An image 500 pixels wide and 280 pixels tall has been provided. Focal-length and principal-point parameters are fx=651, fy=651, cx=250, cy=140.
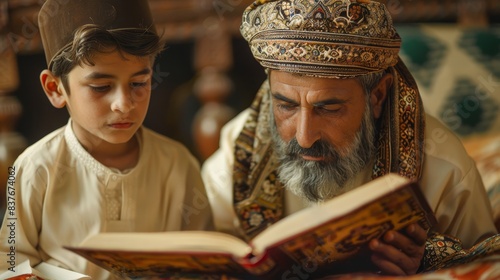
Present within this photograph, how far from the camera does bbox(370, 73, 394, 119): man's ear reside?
1.71 metres

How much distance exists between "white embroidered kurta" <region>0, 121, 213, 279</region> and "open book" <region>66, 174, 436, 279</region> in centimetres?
27

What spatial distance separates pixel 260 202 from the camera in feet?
6.02

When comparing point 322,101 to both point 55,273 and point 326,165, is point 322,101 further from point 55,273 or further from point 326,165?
point 55,273

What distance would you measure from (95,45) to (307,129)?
0.53 m

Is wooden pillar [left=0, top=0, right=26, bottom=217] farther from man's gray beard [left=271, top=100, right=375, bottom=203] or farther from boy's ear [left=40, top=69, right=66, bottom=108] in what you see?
man's gray beard [left=271, top=100, right=375, bottom=203]

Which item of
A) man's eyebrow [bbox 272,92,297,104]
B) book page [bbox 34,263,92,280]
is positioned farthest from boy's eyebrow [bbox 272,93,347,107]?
book page [bbox 34,263,92,280]

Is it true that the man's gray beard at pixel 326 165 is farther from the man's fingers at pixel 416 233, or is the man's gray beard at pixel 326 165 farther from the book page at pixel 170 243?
the book page at pixel 170 243

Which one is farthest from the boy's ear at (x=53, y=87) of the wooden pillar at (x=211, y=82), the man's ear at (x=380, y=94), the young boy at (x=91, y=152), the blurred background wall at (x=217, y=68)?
the wooden pillar at (x=211, y=82)

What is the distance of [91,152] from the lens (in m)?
1.62

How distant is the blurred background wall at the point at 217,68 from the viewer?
250cm

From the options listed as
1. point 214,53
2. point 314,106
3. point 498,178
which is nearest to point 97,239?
point 314,106

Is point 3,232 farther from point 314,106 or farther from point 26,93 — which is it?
A: point 26,93

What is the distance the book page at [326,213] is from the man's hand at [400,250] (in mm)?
176

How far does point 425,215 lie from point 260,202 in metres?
0.60
